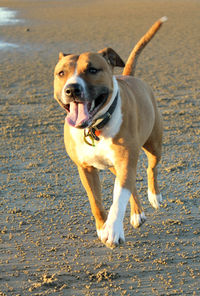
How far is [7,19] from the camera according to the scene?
19.4 meters

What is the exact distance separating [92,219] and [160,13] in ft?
54.1

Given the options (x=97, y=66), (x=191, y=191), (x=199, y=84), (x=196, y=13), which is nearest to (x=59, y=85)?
(x=97, y=66)

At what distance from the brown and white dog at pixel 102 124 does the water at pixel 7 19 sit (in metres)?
10.2

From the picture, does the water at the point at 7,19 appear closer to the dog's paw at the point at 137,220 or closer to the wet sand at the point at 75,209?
the wet sand at the point at 75,209

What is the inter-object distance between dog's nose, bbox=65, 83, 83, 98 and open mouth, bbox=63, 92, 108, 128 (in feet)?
0.17

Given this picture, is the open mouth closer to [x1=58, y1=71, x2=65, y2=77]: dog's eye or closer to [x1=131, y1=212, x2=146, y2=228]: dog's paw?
[x1=58, y1=71, x2=65, y2=77]: dog's eye

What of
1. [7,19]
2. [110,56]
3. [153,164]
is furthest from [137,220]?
[7,19]

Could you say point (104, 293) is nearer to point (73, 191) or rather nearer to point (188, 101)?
point (73, 191)

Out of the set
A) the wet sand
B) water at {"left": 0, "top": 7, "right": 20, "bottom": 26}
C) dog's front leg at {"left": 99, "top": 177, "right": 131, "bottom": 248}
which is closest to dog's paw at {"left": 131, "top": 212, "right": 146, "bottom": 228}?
the wet sand

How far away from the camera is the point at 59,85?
3275 mm

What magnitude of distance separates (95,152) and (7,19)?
56.6 feet

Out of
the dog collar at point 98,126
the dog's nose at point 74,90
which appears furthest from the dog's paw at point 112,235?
the dog's nose at point 74,90

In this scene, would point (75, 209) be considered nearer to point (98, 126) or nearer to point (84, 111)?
point (98, 126)

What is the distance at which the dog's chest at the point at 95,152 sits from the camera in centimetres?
335
